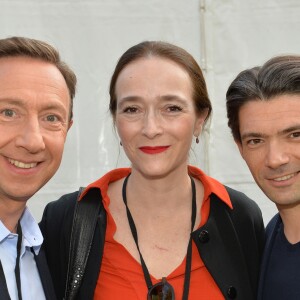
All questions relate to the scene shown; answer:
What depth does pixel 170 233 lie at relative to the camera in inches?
113

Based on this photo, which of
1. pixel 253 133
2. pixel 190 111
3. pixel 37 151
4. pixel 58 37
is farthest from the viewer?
pixel 58 37

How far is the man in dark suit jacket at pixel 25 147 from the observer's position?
2312 mm

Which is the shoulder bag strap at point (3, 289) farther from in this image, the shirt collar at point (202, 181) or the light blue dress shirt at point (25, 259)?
the shirt collar at point (202, 181)

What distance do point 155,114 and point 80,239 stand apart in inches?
26.0

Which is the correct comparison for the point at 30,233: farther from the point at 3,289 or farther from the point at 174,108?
the point at 174,108

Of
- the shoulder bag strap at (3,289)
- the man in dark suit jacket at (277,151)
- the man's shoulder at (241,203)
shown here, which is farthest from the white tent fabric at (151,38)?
the shoulder bag strap at (3,289)

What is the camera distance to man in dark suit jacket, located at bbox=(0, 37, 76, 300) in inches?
91.0

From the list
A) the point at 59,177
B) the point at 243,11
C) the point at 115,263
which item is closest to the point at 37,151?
the point at 115,263

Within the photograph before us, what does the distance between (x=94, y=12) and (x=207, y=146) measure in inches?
47.0

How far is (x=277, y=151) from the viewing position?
2521mm

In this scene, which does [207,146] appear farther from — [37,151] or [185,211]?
[37,151]

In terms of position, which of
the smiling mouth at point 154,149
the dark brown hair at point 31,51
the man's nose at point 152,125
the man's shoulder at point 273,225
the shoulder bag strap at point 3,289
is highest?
the dark brown hair at point 31,51

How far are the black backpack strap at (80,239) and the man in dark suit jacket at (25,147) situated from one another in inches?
7.7

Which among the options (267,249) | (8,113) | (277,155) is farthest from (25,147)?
(267,249)
